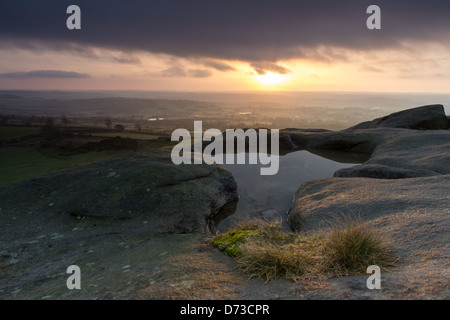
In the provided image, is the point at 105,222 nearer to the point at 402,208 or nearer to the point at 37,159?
the point at 402,208

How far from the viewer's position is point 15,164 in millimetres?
21391

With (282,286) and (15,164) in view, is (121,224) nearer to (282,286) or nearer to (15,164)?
(282,286)

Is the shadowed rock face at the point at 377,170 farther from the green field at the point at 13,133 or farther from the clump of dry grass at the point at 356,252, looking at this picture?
the green field at the point at 13,133

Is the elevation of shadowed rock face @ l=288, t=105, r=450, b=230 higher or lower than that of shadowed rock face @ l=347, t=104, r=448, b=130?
lower

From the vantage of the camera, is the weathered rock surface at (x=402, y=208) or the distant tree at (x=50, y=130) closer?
the weathered rock surface at (x=402, y=208)

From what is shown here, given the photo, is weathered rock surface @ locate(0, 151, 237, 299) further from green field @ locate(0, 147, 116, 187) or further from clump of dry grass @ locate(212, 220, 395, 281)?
green field @ locate(0, 147, 116, 187)

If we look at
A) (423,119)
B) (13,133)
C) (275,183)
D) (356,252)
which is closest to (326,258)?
(356,252)

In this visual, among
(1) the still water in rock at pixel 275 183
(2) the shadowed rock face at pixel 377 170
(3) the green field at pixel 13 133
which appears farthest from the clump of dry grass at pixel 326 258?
(3) the green field at pixel 13 133

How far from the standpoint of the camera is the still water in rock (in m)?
11.7

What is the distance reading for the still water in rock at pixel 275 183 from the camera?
459 inches

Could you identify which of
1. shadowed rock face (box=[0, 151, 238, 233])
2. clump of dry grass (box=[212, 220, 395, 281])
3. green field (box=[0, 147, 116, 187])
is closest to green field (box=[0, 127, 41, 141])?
green field (box=[0, 147, 116, 187])

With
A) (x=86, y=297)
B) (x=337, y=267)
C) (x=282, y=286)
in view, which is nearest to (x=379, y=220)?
(x=337, y=267)

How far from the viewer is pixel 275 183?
15.0 m

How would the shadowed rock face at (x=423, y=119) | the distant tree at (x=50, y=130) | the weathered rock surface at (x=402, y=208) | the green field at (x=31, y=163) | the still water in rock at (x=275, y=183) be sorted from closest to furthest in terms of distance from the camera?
the weathered rock surface at (x=402, y=208), the still water in rock at (x=275, y=183), the green field at (x=31, y=163), the shadowed rock face at (x=423, y=119), the distant tree at (x=50, y=130)
